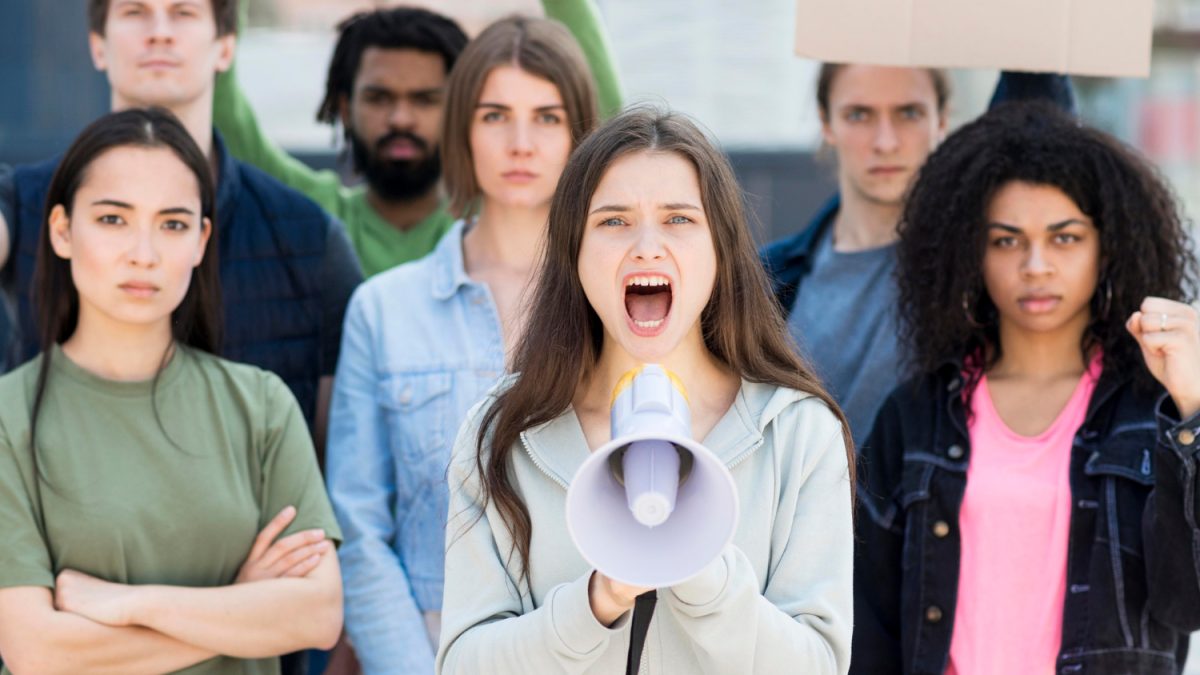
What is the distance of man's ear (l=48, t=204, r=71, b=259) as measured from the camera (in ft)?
11.1

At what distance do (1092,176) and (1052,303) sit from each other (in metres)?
0.32

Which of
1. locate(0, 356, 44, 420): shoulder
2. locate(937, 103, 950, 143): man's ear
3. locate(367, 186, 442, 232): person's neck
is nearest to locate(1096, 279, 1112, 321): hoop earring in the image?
locate(937, 103, 950, 143): man's ear

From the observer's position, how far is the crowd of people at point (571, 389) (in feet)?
8.59

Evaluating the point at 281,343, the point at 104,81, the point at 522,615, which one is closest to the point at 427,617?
the point at 281,343

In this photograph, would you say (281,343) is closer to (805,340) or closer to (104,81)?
(805,340)

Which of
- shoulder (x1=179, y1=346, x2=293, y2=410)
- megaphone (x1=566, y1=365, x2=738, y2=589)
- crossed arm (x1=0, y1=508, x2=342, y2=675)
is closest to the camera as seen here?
megaphone (x1=566, y1=365, x2=738, y2=589)

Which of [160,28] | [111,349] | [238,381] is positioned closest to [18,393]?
[111,349]

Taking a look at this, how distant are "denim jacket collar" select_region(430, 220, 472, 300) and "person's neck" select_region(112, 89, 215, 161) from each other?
69 centimetres

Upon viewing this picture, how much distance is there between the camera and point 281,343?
388cm

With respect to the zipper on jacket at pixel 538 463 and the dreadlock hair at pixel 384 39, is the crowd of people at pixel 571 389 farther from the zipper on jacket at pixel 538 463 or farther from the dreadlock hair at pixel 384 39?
the dreadlock hair at pixel 384 39

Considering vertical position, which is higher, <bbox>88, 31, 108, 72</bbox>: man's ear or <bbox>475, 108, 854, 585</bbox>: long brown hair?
<bbox>88, 31, 108, 72</bbox>: man's ear

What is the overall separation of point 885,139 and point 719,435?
165 centimetres

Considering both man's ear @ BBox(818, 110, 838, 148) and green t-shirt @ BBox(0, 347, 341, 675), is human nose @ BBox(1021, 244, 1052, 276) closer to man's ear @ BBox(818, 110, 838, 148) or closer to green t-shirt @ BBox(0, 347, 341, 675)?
man's ear @ BBox(818, 110, 838, 148)

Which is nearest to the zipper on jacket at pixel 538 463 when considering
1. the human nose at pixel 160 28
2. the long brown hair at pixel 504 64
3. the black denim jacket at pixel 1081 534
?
the black denim jacket at pixel 1081 534
